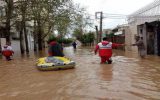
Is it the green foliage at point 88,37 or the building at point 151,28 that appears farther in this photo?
the green foliage at point 88,37

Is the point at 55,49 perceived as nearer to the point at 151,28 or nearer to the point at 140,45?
the point at 140,45

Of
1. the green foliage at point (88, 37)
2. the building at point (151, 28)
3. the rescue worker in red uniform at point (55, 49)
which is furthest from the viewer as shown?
the green foliage at point (88, 37)

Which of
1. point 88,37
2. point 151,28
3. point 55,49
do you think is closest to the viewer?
point 55,49

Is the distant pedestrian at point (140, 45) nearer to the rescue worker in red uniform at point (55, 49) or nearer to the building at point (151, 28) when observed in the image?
the building at point (151, 28)

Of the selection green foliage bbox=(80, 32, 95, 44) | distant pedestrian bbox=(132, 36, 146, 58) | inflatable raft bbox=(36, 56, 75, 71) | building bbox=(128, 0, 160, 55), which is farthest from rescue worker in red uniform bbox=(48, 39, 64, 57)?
green foliage bbox=(80, 32, 95, 44)

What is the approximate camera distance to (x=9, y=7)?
30.4m

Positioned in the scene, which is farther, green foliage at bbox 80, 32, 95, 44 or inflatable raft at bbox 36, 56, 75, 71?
green foliage at bbox 80, 32, 95, 44

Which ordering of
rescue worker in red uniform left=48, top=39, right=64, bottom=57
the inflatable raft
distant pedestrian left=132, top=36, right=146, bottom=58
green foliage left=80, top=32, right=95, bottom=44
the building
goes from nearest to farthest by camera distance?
the inflatable raft < rescue worker in red uniform left=48, top=39, right=64, bottom=57 < distant pedestrian left=132, top=36, right=146, bottom=58 < the building < green foliage left=80, top=32, right=95, bottom=44

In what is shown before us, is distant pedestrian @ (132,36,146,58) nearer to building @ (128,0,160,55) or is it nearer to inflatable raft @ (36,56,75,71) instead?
building @ (128,0,160,55)

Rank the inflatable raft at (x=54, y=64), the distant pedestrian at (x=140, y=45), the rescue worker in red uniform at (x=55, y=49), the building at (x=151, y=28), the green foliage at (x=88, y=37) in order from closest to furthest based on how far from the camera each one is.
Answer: the inflatable raft at (x=54, y=64) < the rescue worker in red uniform at (x=55, y=49) < the distant pedestrian at (x=140, y=45) < the building at (x=151, y=28) < the green foliage at (x=88, y=37)

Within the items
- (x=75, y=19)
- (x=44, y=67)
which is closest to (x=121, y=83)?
Answer: (x=44, y=67)

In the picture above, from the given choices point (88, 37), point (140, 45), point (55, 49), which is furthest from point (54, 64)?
point (88, 37)

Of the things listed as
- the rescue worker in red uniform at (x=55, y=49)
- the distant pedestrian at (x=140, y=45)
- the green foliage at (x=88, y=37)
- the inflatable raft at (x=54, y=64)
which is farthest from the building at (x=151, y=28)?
the green foliage at (x=88, y=37)

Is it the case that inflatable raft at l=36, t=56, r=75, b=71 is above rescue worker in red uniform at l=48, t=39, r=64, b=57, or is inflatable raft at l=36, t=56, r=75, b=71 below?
below
